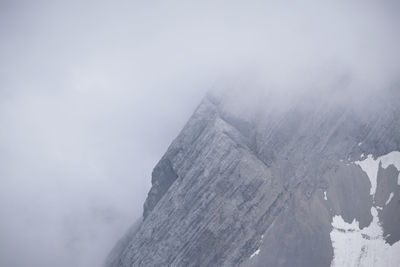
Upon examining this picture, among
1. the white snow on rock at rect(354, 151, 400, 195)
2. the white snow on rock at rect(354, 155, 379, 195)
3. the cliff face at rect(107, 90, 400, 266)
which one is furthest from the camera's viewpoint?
the white snow on rock at rect(354, 151, 400, 195)

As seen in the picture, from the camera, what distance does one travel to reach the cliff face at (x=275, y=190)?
7988 centimetres

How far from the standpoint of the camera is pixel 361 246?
76.4 meters

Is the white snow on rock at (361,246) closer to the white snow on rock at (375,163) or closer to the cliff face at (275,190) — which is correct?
the cliff face at (275,190)

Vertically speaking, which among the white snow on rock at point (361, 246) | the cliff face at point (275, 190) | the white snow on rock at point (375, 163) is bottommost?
the white snow on rock at point (361, 246)

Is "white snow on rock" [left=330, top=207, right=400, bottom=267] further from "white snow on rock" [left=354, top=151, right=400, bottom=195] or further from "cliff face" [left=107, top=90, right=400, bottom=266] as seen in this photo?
"white snow on rock" [left=354, top=151, right=400, bottom=195]

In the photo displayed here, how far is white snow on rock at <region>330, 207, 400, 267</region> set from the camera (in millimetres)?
73312

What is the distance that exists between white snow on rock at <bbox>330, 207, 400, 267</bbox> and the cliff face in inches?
11.4

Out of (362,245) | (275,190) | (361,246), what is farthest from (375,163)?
(275,190)

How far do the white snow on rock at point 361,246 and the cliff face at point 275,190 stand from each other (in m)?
0.29

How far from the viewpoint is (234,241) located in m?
82.5

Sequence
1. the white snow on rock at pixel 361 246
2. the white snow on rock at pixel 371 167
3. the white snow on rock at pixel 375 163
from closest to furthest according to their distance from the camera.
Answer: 1. the white snow on rock at pixel 361 246
2. the white snow on rock at pixel 371 167
3. the white snow on rock at pixel 375 163

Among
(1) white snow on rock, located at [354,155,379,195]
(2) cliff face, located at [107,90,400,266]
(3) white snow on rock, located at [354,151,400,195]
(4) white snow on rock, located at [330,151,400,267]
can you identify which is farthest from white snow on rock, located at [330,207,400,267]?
(3) white snow on rock, located at [354,151,400,195]

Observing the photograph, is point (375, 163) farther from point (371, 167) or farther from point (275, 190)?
point (275, 190)

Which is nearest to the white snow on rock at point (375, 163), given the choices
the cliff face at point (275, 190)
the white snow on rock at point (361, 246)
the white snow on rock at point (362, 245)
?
the cliff face at point (275, 190)
